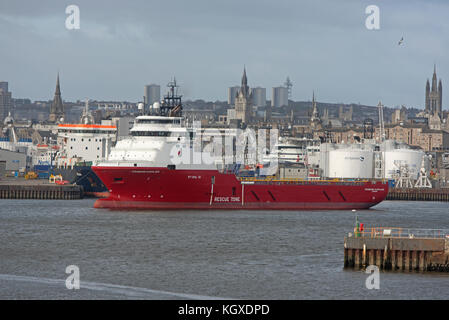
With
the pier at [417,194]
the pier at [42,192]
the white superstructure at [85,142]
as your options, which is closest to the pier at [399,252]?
the pier at [42,192]

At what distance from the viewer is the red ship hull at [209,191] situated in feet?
193

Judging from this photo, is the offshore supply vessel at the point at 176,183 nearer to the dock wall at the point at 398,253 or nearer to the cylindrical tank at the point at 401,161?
the dock wall at the point at 398,253

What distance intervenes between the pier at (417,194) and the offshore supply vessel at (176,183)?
32171 mm

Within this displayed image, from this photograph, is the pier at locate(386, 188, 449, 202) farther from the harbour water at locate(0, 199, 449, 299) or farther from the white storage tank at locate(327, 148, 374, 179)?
the harbour water at locate(0, 199, 449, 299)

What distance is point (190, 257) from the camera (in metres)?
38.4

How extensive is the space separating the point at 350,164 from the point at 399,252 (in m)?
72.4

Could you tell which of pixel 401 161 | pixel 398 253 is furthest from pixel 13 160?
pixel 398 253

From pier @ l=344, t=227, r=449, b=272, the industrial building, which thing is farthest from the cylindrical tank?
pier @ l=344, t=227, r=449, b=272

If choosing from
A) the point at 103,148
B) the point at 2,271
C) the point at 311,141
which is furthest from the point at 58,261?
the point at 311,141

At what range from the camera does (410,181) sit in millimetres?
107938

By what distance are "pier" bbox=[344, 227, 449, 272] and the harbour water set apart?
0.64 m

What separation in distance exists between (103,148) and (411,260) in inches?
2459

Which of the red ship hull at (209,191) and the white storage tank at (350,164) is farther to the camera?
the white storage tank at (350,164)

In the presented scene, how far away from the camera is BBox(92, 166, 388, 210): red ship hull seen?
2317 inches
